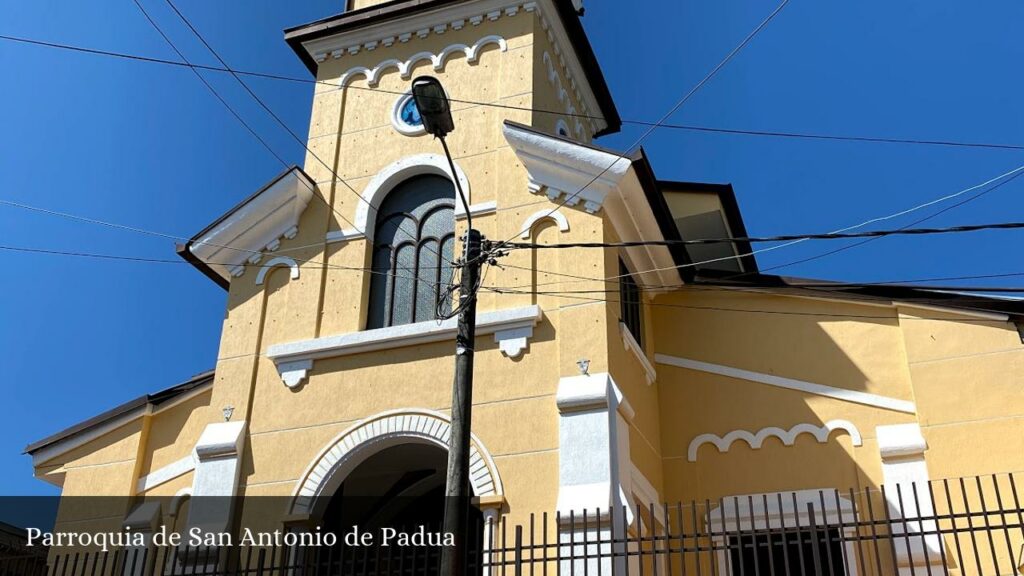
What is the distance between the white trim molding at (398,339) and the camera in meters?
12.7

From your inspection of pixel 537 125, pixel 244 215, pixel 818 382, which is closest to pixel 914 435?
pixel 818 382

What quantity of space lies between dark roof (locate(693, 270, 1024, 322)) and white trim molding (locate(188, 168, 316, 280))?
236 inches

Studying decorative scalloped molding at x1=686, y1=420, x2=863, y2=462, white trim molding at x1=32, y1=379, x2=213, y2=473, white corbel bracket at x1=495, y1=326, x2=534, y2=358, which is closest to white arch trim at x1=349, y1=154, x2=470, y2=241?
white corbel bracket at x1=495, y1=326, x2=534, y2=358

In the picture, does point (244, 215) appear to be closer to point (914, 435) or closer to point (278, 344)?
point (278, 344)

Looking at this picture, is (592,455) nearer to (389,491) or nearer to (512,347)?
(512,347)

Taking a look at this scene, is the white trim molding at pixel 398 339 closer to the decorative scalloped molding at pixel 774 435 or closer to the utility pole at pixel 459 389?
the decorative scalloped molding at pixel 774 435

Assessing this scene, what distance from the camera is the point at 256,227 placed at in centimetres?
1498

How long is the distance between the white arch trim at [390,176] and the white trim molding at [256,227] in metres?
0.94

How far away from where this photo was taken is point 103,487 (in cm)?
1499

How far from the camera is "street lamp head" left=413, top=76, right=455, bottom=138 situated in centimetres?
861

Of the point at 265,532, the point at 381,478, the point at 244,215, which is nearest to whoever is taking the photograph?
the point at 265,532

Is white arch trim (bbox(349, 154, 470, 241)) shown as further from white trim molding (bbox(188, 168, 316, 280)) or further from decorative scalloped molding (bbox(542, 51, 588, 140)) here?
decorative scalloped molding (bbox(542, 51, 588, 140))

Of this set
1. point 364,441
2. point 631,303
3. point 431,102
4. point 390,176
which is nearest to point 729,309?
point 631,303

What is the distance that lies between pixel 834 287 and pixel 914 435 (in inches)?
93.7
